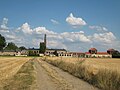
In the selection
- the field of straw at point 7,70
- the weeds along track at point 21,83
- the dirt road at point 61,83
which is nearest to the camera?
the weeds along track at point 21,83

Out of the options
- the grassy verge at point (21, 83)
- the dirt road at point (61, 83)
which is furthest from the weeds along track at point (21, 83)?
the dirt road at point (61, 83)

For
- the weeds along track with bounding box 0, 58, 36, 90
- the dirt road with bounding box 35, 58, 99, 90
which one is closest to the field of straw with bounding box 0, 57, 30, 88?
the weeds along track with bounding box 0, 58, 36, 90

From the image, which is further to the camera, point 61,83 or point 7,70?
point 7,70

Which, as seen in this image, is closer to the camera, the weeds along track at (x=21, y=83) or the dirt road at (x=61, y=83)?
the weeds along track at (x=21, y=83)

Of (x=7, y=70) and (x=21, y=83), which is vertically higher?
(x=7, y=70)

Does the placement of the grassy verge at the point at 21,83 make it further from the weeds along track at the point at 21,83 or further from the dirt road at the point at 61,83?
the dirt road at the point at 61,83

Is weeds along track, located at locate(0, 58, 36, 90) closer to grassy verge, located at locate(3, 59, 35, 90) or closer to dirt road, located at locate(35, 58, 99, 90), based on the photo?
grassy verge, located at locate(3, 59, 35, 90)

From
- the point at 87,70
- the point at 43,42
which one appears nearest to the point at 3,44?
the point at 43,42

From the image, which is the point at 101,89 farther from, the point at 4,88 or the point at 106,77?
the point at 4,88

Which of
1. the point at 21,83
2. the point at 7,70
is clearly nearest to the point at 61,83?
the point at 21,83

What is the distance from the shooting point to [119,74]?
16.5 metres

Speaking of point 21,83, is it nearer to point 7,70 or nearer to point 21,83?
point 21,83

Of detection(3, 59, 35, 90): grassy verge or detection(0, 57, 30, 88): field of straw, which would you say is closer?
detection(3, 59, 35, 90): grassy verge

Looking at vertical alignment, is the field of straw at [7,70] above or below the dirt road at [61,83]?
above
